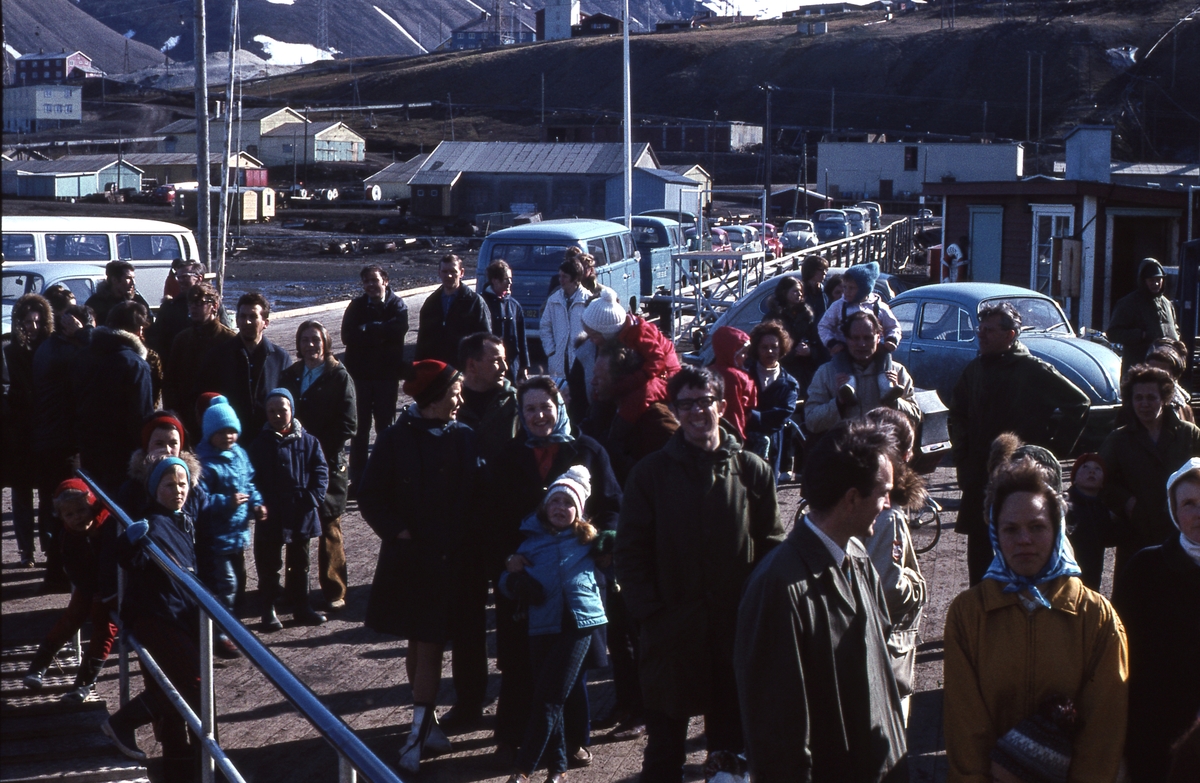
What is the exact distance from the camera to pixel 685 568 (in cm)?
A: 443

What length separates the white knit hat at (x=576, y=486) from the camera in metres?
5.04

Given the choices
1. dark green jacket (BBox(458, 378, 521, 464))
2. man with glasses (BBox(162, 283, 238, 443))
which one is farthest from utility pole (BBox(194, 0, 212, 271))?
dark green jacket (BBox(458, 378, 521, 464))

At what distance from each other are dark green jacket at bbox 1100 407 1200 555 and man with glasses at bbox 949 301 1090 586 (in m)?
0.40

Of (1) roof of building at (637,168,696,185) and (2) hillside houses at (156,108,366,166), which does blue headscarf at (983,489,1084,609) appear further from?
(2) hillside houses at (156,108,366,166)

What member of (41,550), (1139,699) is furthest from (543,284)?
(1139,699)

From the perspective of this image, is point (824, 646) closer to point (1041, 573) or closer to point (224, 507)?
point (1041, 573)

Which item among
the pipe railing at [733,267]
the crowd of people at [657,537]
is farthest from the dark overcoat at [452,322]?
the pipe railing at [733,267]

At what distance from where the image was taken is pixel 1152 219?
23562 millimetres

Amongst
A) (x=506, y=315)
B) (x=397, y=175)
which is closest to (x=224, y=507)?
(x=506, y=315)

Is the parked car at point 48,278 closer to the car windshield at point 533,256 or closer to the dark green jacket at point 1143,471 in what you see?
the car windshield at point 533,256

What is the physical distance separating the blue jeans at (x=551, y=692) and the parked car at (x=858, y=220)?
54.6 m

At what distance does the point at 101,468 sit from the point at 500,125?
14244 cm

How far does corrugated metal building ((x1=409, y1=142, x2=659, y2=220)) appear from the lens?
75500 mm

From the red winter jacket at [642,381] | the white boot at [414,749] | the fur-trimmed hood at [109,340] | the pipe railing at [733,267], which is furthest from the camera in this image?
the pipe railing at [733,267]
